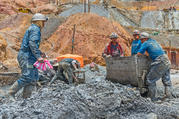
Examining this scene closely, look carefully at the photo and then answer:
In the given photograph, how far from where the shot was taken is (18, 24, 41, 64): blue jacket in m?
3.91

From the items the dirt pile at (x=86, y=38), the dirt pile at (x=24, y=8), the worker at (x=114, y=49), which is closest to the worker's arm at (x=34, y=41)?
the worker at (x=114, y=49)

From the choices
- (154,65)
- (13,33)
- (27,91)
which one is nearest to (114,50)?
(154,65)

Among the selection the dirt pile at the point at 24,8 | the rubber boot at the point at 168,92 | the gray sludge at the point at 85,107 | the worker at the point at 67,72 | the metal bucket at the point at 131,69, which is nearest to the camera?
the gray sludge at the point at 85,107

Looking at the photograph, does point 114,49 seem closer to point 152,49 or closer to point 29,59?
point 152,49

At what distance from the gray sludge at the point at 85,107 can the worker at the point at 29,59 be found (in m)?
0.31

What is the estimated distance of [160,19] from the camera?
109 ft

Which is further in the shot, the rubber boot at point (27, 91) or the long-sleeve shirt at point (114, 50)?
the long-sleeve shirt at point (114, 50)

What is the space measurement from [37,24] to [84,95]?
1636 mm

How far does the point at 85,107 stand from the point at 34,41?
1.52 m

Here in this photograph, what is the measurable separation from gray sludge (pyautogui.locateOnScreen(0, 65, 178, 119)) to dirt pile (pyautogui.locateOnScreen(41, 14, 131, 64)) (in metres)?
9.56

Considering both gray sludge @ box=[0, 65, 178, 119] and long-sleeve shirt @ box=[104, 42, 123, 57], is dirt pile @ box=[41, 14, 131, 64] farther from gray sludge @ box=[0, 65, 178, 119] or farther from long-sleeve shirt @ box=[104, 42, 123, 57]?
gray sludge @ box=[0, 65, 178, 119]

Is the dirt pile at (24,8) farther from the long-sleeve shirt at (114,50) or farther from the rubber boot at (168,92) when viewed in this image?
the rubber boot at (168,92)

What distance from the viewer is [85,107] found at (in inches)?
136

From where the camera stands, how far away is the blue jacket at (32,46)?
3913 millimetres
